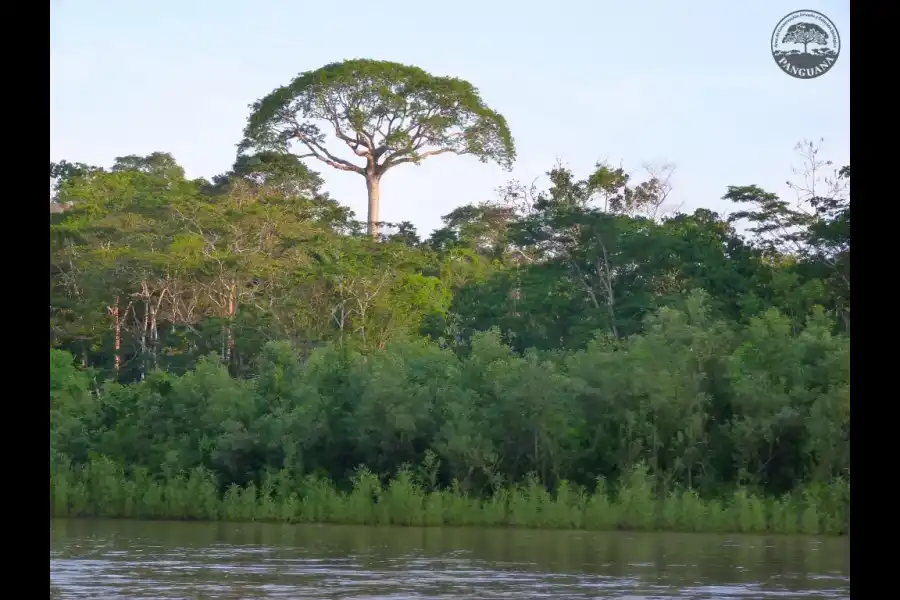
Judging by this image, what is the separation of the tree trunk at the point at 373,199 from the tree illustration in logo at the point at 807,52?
5.70 m

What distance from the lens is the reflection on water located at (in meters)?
6.67

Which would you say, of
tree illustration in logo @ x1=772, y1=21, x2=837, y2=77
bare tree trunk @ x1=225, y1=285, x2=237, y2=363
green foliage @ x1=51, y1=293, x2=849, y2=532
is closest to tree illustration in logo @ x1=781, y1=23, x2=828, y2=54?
tree illustration in logo @ x1=772, y1=21, x2=837, y2=77

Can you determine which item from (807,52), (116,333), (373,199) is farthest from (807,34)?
(116,333)

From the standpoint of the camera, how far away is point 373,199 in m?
14.9

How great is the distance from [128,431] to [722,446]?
5.29m

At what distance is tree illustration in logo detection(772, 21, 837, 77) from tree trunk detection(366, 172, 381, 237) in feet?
18.7

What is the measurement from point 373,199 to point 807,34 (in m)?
6.76

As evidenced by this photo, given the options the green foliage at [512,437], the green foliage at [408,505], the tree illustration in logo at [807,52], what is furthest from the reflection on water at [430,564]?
the tree illustration in logo at [807,52]

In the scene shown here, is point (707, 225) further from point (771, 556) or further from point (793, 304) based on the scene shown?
point (771, 556)

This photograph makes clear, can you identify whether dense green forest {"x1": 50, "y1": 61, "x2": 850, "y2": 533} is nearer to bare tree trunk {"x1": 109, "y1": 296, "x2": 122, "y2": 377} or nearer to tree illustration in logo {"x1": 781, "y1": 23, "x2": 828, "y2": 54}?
bare tree trunk {"x1": 109, "y1": 296, "x2": 122, "y2": 377}

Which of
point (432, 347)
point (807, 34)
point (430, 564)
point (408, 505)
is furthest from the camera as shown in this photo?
point (432, 347)

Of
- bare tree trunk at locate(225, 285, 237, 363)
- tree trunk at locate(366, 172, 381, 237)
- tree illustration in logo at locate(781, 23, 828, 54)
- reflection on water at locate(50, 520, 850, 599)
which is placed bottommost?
reflection on water at locate(50, 520, 850, 599)

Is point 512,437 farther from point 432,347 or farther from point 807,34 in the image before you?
point 807,34

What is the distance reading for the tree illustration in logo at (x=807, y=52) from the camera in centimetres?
888
